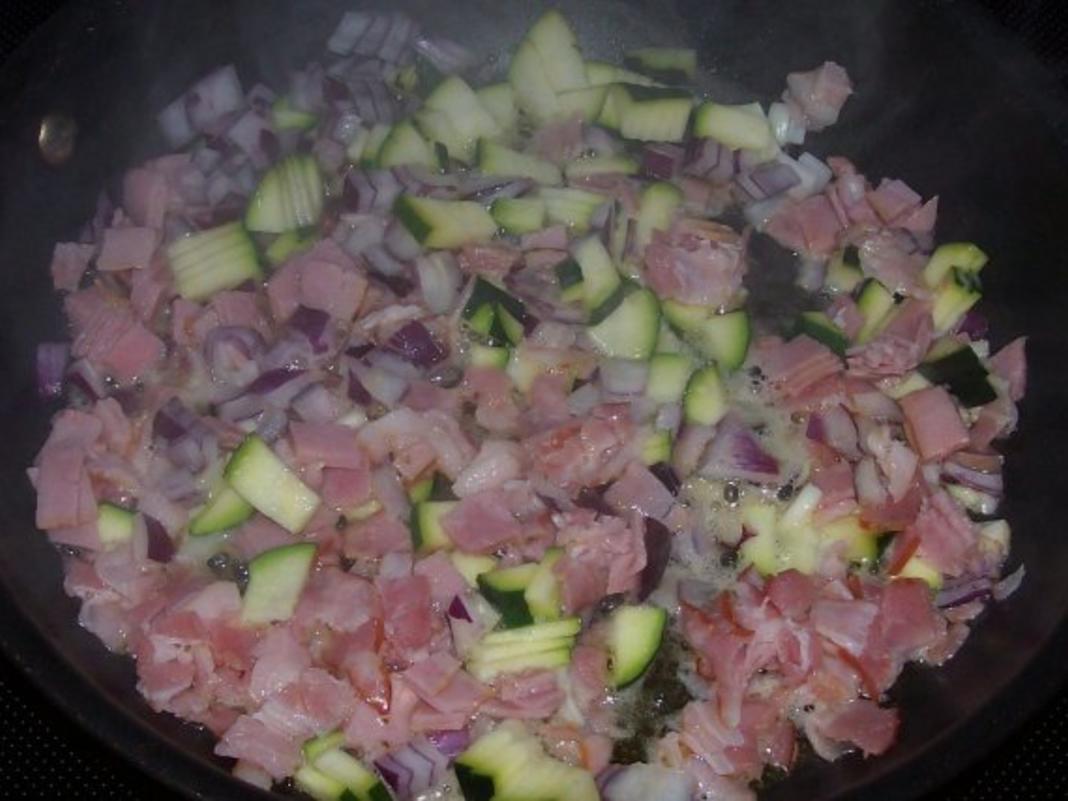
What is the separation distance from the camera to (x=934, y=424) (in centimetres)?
299

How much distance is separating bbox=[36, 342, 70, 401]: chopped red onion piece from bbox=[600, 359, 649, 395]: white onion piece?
4.31 feet

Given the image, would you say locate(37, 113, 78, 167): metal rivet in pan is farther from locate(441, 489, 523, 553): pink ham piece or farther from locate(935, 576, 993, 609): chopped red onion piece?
locate(935, 576, 993, 609): chopped red onion piece

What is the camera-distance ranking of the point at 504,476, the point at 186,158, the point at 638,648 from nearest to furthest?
the point at 638,648, the point at 504,476, the point at 186,158

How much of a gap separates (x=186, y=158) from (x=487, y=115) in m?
0.83

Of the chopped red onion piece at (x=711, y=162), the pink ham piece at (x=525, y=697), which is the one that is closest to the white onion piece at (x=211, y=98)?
the chopped red onion piece at (x=711, y=162)

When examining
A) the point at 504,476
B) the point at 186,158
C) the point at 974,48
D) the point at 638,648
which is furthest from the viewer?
the point at 186,158

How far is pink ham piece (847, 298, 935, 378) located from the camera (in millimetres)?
3070

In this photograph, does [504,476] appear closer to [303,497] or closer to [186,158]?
[303,497]

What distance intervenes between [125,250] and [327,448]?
813 mm

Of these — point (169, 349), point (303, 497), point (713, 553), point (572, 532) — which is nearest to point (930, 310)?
point (713, 553)

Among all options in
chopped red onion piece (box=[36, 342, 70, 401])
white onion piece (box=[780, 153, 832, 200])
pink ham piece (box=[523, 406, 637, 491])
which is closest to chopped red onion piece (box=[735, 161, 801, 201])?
white onion piece (box=[780, 153, 832, 200])

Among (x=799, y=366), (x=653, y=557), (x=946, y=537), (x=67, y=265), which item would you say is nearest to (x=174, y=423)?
(x=67, y=265)

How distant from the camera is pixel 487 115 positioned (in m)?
3.49

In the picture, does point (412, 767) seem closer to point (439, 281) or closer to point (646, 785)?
point (646, 785)
